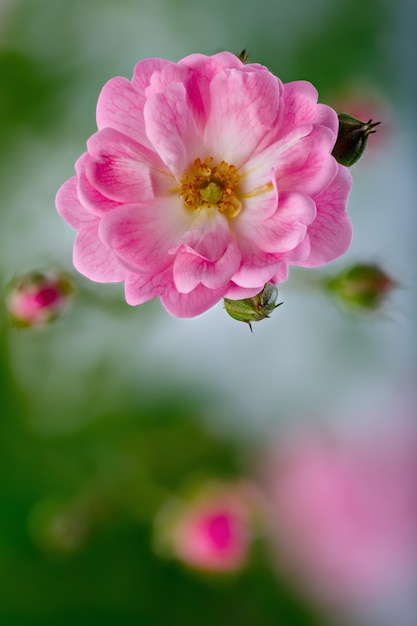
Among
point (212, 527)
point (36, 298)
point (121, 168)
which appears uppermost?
point (121, 168)

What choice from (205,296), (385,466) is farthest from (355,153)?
(385,466)

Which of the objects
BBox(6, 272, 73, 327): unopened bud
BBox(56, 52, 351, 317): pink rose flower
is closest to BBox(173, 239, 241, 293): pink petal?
BBox(56, 52, 351, 317): pink rose flower

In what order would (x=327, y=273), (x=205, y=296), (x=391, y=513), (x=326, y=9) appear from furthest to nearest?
(x=326, y=9) → (x=391, y=513) → (x=327, y=273) → (x=205, y=296)

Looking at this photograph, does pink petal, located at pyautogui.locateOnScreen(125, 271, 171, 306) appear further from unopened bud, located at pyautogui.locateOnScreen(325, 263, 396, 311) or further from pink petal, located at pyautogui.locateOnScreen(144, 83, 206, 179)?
unopened bud, located at pyautogui.locateOnScreen(325, 263, 396, 311)

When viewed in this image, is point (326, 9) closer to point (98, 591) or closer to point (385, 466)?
point (385, 466)

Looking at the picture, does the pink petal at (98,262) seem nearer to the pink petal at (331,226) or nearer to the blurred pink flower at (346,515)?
the pink petal at (331,226)

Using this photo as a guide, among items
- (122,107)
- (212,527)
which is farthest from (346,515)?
(122,107)

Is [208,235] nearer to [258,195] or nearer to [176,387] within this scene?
[258,195]
